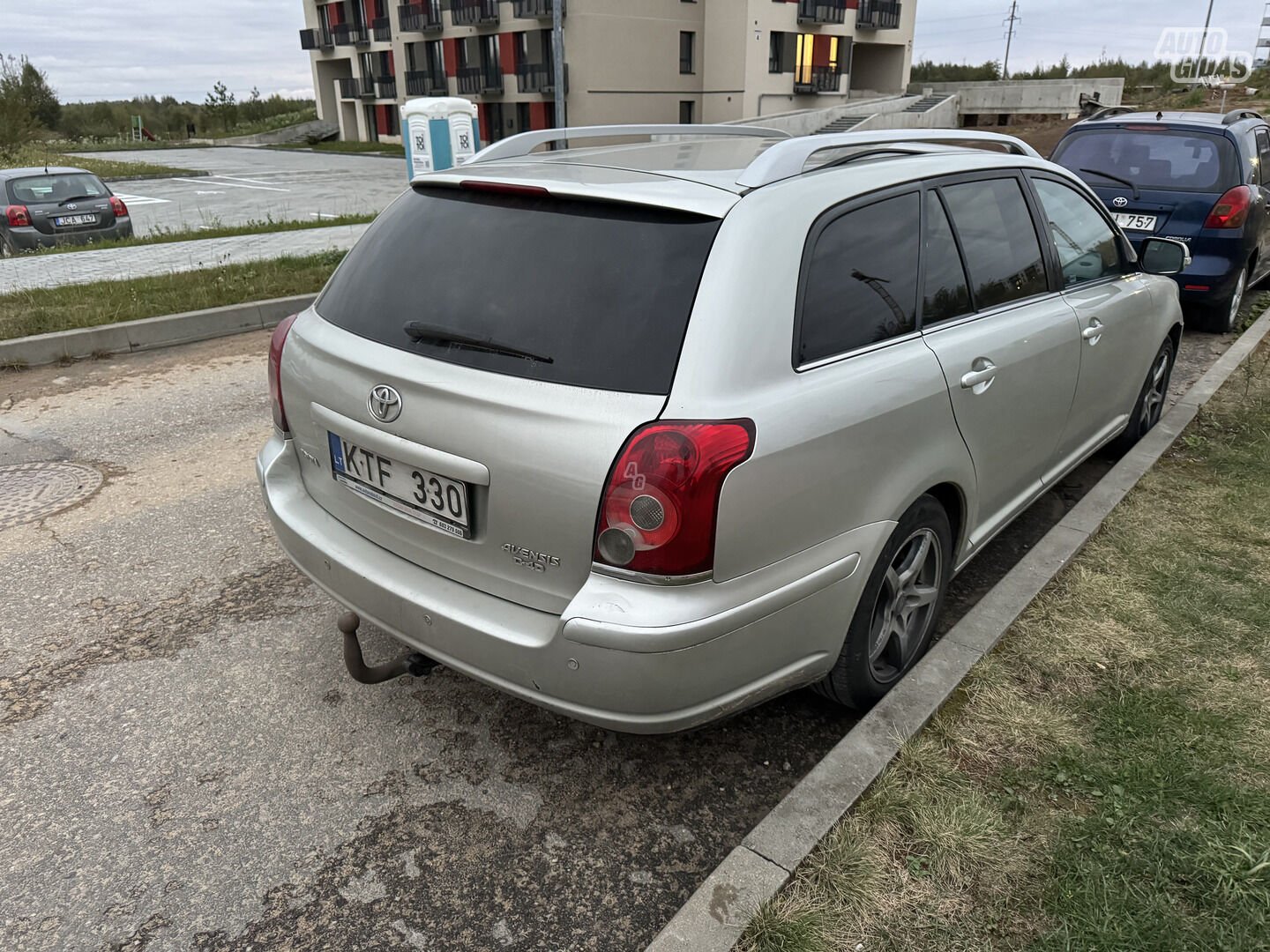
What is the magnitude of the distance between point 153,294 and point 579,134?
662cm

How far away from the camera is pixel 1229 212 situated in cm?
741

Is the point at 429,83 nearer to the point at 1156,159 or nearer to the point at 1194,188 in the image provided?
the point at 1156,159

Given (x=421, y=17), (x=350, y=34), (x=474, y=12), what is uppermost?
(x=421, y=17)

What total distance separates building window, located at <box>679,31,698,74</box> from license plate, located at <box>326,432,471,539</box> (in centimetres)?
4624

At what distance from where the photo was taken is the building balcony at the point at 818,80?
44562 mm

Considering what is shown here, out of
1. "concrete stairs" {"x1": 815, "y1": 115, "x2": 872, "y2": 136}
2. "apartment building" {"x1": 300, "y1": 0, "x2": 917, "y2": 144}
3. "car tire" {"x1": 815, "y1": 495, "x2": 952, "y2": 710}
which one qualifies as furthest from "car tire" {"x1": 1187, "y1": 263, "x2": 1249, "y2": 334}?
"apartment building" {"x1": 300, "y1": 0, "x2": 917, "y2": 144}

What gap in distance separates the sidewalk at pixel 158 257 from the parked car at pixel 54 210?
1.35 m

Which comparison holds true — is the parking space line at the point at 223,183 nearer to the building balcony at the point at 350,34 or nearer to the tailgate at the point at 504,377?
the tailgate at the point at 504,377

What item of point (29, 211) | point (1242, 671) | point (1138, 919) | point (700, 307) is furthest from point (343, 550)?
point (29, 211)

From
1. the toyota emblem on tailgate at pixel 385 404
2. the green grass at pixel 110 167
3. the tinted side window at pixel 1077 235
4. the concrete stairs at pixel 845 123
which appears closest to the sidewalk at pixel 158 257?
the toyota emblem on tailgate at pixel 385 404

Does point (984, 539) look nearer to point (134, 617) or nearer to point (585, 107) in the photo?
point (134, 617)

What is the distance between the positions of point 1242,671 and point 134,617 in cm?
402

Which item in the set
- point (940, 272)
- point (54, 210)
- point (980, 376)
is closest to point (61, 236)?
point (54, 210)

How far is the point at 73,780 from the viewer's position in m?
2.72
